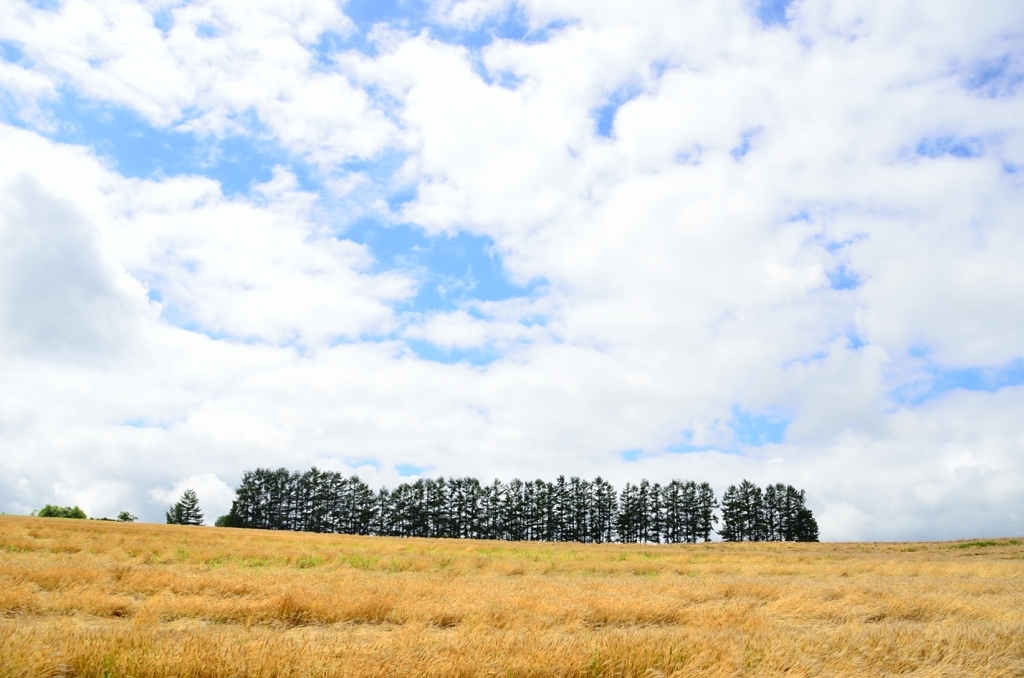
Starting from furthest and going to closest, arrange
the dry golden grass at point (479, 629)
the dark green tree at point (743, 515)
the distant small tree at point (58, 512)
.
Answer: the dark green tree at point (743, 515) → the distant small tree at point (58, 512) → the dry golden grass at point (479, 629)

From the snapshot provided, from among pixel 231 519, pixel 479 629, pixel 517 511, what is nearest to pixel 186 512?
pixel 231 519

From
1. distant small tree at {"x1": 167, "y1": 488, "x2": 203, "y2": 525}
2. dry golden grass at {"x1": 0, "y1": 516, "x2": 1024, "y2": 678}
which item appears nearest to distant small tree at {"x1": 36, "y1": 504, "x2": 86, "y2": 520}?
distant small tree at {"x1": 167, "y1": 488, "x2": 203, "y2": 525}

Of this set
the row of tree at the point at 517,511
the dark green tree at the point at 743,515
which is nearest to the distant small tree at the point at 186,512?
the row of tree at the point at 517,511

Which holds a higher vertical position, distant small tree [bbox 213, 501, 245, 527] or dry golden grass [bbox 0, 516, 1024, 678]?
dry golden grass [bbox 0, 516, 1024, 678]

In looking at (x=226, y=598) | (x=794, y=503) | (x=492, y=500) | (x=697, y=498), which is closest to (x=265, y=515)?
(x=492, y=500)

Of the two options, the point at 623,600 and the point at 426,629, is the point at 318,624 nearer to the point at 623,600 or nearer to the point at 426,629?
the point at 426,629

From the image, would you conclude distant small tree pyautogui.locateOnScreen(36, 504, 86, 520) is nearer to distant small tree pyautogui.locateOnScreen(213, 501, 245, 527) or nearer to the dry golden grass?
distant small tree pyautogui.locateOnScreen(213, 501, 245, 527)

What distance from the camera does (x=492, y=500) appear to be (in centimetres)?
12538

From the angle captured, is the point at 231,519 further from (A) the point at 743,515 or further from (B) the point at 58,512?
(A) the point at 743,515

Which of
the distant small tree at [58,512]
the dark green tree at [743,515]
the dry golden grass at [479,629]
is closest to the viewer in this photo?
the dry golden grass at [479,629]

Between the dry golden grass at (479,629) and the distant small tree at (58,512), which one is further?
the distant small tree at (58,512)

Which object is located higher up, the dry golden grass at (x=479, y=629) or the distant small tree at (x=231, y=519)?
the dry golden grass at (x=479, y=629)

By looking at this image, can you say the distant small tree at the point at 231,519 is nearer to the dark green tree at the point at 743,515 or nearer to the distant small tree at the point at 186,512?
the distant small tree at the point at 186,512

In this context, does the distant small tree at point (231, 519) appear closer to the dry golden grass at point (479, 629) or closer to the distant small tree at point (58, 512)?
the distant small tree at point (58, 512)
